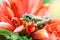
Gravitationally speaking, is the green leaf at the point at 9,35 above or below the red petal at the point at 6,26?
below

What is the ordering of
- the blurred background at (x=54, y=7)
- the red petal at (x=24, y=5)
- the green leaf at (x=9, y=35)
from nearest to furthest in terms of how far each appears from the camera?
the green leaf at (x=9, y=35) < the red petal at (x=24, y=5) < the blurred background at (x=54, y=7)

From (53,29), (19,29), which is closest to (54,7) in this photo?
(53,29)

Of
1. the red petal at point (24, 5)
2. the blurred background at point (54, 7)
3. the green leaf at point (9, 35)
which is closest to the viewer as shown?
the green leaf at point (9, 35)

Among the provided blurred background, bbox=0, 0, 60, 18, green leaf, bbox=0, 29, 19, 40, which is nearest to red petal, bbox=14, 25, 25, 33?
green leaf, bbox=0, 29, 19, 40

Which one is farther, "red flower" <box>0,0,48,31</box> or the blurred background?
the blurred background

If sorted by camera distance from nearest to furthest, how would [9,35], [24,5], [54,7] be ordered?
[9,35] → [24,5] → [54,7]

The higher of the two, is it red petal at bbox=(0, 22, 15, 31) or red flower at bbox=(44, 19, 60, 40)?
red petal at bbox=(0, 22, 15, 31)

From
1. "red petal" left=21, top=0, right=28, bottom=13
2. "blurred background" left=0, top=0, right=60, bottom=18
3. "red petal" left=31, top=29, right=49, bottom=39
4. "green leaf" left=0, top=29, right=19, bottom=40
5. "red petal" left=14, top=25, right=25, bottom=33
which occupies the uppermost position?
"red petal" left=21, top=0, right=28, bottom=13

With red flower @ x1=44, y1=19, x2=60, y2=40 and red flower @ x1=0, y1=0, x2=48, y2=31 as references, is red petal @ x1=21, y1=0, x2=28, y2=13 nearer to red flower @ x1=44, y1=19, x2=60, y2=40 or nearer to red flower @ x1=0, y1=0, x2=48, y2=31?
red flower @ x1=0, y1=0, x2=48, y2=31

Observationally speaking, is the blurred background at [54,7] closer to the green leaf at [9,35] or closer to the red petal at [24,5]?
the red petal at [24,5]

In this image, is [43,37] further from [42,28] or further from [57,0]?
[57,0]

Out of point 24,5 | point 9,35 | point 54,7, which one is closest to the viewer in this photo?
point 9,35

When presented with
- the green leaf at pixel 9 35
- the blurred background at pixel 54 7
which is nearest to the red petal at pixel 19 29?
the green leaf at pixel 9 35

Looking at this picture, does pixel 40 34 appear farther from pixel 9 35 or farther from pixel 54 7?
pixel 54 7
